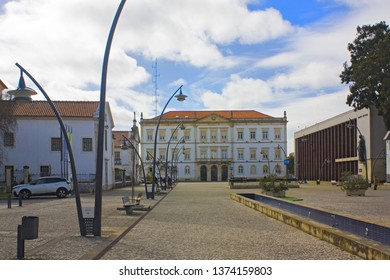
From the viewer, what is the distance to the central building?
111 meters

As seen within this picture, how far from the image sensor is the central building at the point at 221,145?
11106 cm

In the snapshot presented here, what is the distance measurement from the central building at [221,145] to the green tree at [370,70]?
56.0 m

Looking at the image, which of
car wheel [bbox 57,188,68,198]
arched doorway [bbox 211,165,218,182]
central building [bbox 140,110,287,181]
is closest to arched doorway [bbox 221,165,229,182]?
central building [bbox 140,110,287,181]

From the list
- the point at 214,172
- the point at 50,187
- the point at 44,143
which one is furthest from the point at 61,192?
the point at 214,172

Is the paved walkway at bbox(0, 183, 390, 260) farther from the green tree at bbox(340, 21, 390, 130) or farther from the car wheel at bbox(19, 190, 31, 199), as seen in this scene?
the green tree at bbox(340, 21, 390, 130)

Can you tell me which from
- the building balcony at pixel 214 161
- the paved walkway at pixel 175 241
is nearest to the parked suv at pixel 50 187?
Answer: the paved walkway at pixel 175 241

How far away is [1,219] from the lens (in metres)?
18.4

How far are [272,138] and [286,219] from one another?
9658cm

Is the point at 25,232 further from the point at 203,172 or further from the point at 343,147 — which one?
the point at 203,172

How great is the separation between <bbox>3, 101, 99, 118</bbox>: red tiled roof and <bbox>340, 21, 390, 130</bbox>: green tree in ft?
85.8

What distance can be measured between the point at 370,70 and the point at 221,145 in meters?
63.9

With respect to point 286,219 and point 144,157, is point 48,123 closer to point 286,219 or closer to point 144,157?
point 286,219

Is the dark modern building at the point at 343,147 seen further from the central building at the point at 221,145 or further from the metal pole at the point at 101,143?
the metal pole at the point at 101,143
